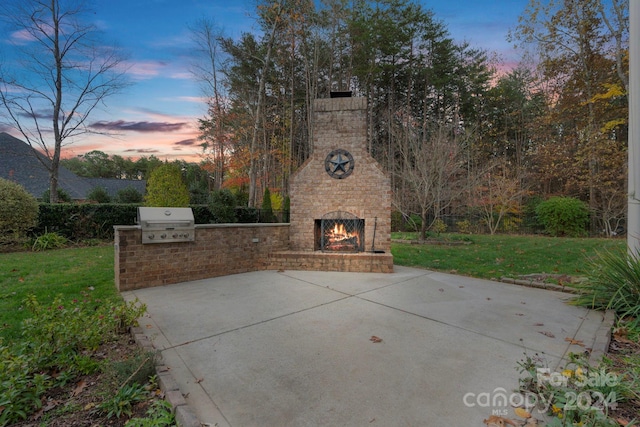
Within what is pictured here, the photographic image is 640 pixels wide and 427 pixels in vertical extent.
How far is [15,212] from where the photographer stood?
25.2 feet

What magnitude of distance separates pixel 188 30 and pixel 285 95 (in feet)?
20.2

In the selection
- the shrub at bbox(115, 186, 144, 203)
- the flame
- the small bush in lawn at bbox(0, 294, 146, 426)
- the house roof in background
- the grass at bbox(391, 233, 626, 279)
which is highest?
the house roof in background

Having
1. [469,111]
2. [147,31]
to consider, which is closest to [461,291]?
[147,31]

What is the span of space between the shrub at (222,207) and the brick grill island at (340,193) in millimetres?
5722

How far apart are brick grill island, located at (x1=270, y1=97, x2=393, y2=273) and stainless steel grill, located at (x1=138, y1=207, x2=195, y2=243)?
200 cm

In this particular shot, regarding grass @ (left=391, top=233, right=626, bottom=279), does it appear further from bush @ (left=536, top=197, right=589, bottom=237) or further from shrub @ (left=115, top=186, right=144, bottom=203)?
shrub @ (left=115, top=186, right=144, bottom=203)

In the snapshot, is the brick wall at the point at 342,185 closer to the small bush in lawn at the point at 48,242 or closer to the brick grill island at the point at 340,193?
the brick grill island at the point at 340,193

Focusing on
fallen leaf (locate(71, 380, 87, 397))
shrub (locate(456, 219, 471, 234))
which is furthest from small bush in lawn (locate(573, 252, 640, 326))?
shrub (locate(456, 219, 471, 234))

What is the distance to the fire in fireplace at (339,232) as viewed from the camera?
22.0 feet

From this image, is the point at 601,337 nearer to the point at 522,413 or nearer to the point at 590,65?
the point at 522,413

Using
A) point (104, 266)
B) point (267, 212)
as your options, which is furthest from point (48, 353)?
point (267, 212)

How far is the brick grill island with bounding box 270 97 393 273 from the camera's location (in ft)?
21.6

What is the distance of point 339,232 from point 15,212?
9.21m

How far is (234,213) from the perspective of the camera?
11906 millimetres
